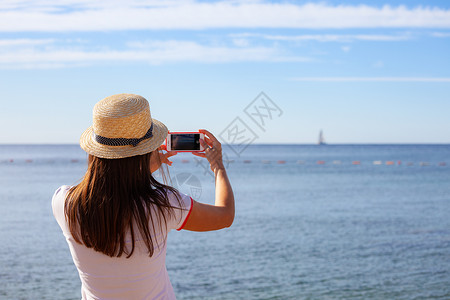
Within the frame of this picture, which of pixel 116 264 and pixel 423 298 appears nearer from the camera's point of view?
pixel 116 264

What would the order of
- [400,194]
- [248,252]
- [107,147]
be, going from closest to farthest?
[107,147], [248,252], [400,194]

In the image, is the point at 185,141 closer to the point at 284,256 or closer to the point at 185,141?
the point at 185,141

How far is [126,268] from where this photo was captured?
5.95 feet

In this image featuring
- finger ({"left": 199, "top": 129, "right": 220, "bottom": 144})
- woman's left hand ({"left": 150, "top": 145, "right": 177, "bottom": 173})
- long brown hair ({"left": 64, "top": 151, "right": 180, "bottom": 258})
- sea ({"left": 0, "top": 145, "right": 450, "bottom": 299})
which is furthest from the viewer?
sea ({"left": 0, "top": 145, "right": 450, "bottom": 299})

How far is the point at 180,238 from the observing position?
1380 centimetres

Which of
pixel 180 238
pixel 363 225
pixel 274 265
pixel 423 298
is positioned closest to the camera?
pixel 423 298

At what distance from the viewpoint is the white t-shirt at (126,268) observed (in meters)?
1.81

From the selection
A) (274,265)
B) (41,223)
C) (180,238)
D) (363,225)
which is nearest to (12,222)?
(41,223)

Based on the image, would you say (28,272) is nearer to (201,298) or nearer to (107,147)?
(201,298)

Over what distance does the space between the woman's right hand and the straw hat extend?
29 centimetres

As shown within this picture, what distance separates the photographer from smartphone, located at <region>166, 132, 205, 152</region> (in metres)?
2.19

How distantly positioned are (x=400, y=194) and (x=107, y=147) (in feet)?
94.1

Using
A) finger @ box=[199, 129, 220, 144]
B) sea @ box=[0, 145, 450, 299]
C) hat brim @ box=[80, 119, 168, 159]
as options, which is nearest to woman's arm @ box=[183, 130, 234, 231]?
finger @ box=[199, 129, 220, 144]

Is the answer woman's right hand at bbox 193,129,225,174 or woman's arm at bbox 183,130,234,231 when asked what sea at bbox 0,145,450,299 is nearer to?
woman's right hand at bbox 193,129,225,174
